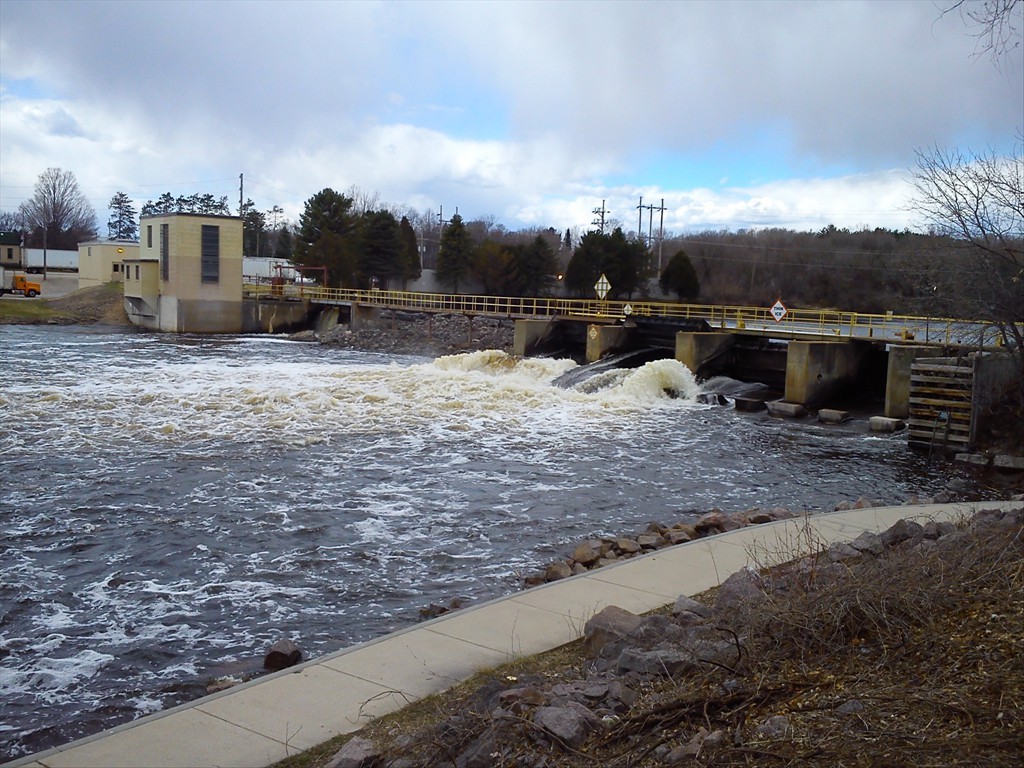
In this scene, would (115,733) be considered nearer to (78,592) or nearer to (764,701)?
(764,701)

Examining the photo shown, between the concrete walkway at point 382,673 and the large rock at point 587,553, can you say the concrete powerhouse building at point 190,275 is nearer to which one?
the large rock at point 587,553

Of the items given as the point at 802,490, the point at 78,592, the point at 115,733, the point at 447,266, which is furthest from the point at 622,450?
the point at 447,266

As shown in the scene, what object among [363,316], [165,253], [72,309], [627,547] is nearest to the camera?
[627,547]

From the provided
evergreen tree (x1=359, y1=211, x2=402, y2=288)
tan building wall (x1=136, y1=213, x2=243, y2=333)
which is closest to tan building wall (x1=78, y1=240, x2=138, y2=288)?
tan building wall (x1=136, y1=213, x2=243, y2=333)

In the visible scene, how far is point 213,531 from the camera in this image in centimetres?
1352

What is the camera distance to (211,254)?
6159 cm

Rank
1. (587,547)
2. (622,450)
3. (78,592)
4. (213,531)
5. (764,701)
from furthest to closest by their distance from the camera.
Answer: (622,450)
(213,531)
(587,547)
(78,592)
(764,701)

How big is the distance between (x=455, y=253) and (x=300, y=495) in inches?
2573

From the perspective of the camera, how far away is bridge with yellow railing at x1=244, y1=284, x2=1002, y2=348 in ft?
93.2

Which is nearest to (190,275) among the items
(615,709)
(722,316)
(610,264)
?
(610,264)

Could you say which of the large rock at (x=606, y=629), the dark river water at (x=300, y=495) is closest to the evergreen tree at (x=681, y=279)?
the dark river water at (x=300, y=495)

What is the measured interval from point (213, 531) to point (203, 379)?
19.9 m

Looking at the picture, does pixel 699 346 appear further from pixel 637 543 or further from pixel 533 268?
pixel 533 268

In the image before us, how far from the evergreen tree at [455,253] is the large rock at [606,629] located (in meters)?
73.0
